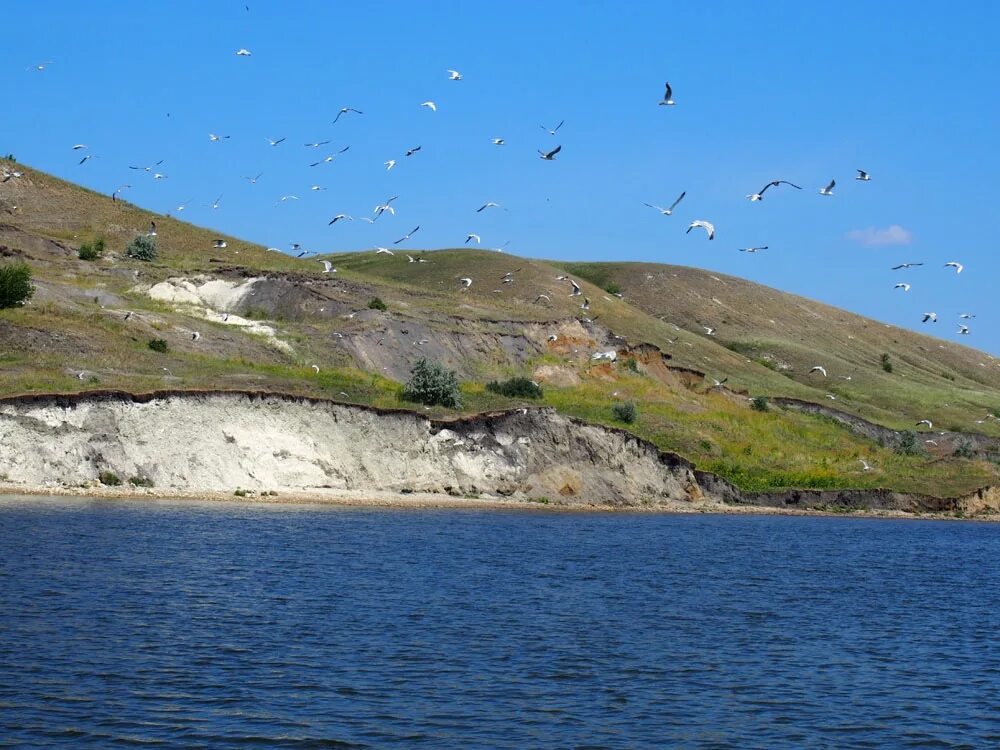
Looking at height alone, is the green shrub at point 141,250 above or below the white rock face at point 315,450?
above

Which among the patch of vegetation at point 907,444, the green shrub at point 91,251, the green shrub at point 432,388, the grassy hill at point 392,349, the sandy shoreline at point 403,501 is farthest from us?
the patch of vegetation at point 907,444

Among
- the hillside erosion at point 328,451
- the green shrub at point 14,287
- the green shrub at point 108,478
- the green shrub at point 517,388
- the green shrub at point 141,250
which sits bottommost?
the green shrub at point 108,478

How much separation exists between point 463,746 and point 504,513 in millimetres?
34245

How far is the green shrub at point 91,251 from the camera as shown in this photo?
81500 millimetres

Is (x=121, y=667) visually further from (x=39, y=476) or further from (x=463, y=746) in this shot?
(x=39, y=476)

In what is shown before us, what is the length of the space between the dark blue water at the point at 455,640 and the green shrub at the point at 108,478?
330cm

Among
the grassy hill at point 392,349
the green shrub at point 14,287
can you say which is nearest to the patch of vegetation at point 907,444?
the grassy hill at point 392,349

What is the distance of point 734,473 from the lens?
6756 centimetres

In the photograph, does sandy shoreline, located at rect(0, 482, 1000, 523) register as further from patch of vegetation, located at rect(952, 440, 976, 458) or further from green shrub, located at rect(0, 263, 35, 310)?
patch of vegetation, located at rect(952, 440, 976, 458)

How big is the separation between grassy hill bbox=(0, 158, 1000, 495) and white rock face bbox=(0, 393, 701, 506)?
5.74 feet

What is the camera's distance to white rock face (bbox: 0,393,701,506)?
4397cm

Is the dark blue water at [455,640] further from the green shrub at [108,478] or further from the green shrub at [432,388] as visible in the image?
the green shrub at [432,388]

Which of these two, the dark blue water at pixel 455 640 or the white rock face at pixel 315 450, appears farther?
the white rock face at pixel 315 450

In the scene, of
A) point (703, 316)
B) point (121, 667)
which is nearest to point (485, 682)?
point (121, 667)
